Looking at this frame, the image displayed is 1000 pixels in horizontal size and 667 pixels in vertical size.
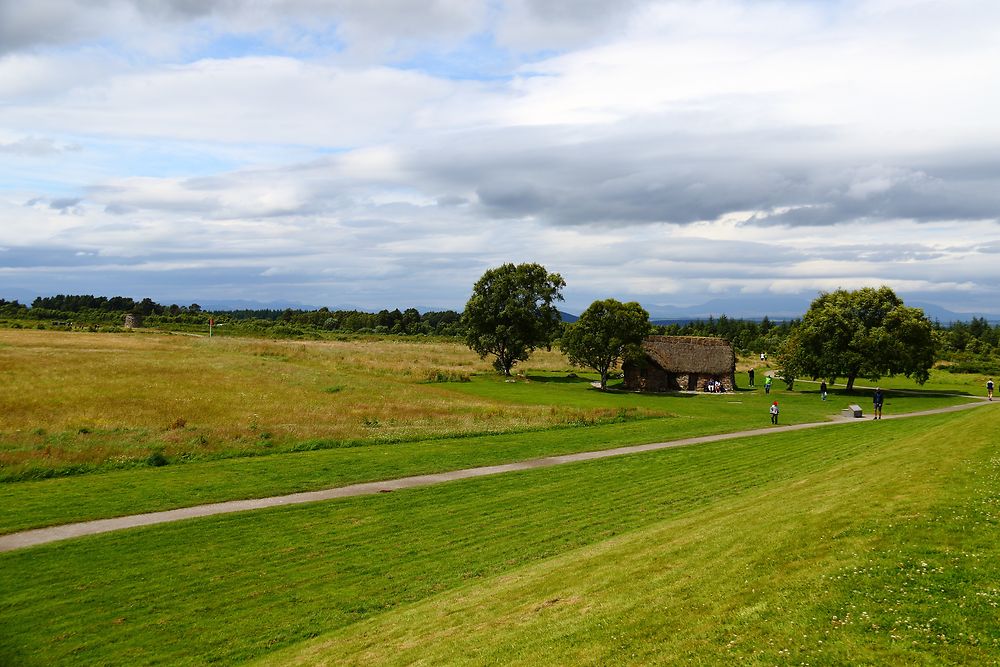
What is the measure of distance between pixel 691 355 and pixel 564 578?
67.9 metres

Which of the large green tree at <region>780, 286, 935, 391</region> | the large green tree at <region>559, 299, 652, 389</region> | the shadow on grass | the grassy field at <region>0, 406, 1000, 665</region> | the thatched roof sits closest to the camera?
the grassy field at <region>0, 406, 1000, 665</region>

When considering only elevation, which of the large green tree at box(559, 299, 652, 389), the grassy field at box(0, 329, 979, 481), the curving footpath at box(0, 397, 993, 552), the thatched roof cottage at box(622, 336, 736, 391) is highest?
the large green tree at box(559, 299, 652, 389)

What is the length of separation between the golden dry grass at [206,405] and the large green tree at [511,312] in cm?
685

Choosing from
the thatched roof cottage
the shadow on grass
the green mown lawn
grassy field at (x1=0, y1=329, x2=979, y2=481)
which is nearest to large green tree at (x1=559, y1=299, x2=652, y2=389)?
the thatched roof cottage

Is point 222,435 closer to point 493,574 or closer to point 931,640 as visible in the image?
point 493,574

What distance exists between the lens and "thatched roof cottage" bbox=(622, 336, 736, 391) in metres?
78.4

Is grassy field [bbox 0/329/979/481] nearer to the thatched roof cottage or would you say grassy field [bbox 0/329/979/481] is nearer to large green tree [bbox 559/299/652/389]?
large green tree [bbox 559/299/652/389]

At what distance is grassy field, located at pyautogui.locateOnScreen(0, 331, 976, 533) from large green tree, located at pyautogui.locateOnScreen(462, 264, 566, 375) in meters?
5.90

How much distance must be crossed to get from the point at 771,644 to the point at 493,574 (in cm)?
895

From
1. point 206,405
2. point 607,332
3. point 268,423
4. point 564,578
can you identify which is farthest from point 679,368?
point 564,578

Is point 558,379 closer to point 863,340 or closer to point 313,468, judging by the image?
point 863,340

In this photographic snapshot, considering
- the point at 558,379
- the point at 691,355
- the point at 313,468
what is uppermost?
the point at 691,355

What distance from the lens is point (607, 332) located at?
75.6 metres

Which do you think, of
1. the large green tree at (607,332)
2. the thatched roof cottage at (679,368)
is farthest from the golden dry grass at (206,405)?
the thatched roof cottage at (679,368)
